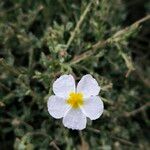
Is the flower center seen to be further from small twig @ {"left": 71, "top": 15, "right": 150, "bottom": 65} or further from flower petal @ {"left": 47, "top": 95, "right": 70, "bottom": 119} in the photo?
small twig @ {"left": 71, "top": 15, "right": 150, "bottom": 65}

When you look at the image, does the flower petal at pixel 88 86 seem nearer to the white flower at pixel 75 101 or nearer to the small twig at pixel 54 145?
the white flower at pixel 75 101

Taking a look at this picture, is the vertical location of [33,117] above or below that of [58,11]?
below

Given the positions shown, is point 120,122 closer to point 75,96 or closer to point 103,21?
point 103,21

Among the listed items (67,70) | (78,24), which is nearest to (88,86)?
(67,70)

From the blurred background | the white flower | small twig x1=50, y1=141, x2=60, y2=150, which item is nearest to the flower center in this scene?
the white flower

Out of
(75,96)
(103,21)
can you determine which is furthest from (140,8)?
(75,96)
